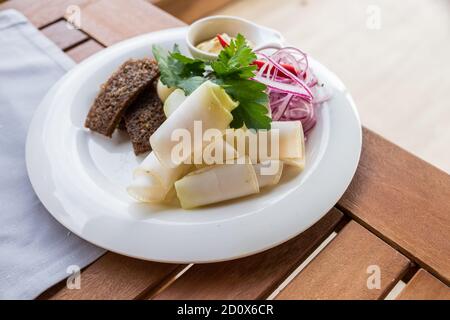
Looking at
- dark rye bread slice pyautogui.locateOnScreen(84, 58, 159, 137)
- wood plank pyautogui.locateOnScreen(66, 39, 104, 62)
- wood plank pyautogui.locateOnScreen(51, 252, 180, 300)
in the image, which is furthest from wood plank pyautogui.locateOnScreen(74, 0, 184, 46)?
wood plank pyautogui.locateOnScreen(51, 252, 180, 300)

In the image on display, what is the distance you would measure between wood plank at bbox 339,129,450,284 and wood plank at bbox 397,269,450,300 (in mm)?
13

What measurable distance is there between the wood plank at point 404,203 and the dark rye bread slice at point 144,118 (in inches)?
14.8

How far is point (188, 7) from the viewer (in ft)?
7.18

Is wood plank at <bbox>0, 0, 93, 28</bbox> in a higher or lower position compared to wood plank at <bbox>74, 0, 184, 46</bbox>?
lower

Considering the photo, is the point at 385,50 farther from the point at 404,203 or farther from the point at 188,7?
the point at 404,203

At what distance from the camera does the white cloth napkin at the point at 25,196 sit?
0.67 meters

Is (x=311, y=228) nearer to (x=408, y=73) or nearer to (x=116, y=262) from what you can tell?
(x=116, y=262)

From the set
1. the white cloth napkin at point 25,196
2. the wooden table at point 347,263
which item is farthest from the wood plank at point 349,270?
the white cloth napkin at point 25,196

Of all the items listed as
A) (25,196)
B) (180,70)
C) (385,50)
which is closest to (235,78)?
(180,70)

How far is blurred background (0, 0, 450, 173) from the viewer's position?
70.9 inches

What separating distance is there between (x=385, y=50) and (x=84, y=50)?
1609 millimetres

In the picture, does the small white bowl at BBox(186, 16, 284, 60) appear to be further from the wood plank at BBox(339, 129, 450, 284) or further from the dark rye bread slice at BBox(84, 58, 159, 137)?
the wood plank at BBox(339, 129, 450, 284)

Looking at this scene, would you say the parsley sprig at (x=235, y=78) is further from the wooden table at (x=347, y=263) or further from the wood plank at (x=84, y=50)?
the wood plank at (x=84, y=50)

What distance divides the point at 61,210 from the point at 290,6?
2155 mm
